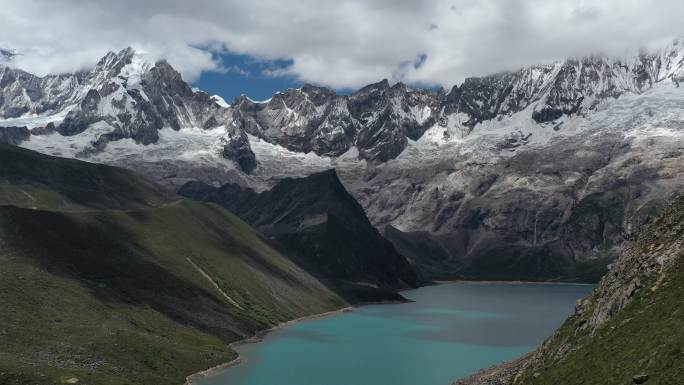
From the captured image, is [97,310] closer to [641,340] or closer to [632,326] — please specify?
[632,326]

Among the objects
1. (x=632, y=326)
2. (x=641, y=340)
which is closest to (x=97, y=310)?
(x=632, y=326)

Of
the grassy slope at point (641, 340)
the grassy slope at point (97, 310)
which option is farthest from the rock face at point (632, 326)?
the grassy slope at point (97, 310)

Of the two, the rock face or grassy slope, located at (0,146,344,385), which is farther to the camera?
grassy slope, located at (0,146,344,385)

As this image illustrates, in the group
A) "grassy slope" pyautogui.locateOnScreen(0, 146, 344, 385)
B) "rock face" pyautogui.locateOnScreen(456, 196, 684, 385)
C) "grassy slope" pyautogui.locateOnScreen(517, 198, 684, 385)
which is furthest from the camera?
"grassy slope" pyautogui.locateOnScreen(0, 146, 344, 385)

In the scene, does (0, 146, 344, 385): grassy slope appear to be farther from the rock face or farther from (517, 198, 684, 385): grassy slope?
(517, 198, 684, 385): grassy slope

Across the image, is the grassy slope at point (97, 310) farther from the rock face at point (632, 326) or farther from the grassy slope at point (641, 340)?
the grassy slope at point (641, 340)

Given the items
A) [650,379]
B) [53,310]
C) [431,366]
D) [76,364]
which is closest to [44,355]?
[76,364]

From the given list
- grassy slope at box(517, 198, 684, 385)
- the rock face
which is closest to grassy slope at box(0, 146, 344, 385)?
the rock face

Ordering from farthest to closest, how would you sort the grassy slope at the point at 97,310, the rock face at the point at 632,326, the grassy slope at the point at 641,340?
1. the grassy slope at the point at 97,310
2. the rock face at the point at 632,326
3. the grassy slope at the point at 641,340
